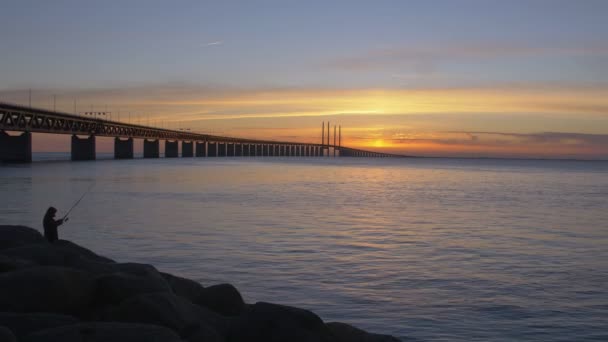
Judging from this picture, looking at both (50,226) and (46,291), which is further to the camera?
(50,226)

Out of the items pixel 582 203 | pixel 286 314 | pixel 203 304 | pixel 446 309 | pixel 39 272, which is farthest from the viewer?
pixel 582 203

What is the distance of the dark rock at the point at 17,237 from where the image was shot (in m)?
12.8

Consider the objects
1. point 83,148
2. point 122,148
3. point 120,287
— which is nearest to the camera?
point 120,287

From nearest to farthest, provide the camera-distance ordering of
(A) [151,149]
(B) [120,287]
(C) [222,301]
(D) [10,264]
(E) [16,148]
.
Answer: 1. (B) [120,287]
2. (D) [10,264]
3. (C) [222,301]
4. (E) [16,148]
5. (A) [151,149]

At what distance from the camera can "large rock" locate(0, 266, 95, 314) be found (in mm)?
7910

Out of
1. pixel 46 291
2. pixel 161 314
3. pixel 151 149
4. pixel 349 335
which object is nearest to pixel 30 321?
pixel 46 291

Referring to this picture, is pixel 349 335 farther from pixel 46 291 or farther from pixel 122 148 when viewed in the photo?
pixel 122 148

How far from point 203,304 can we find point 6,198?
34.4 meters

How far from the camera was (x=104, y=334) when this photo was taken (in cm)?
657

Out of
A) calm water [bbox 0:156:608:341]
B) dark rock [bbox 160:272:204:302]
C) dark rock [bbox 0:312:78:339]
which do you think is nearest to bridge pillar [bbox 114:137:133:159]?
calm water [bbox 0:156:608:341]

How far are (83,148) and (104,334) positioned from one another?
480 feet

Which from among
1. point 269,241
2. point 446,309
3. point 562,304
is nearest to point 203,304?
point 446,309

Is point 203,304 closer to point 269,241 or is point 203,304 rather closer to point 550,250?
point 269,241

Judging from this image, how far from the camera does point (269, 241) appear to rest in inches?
862
